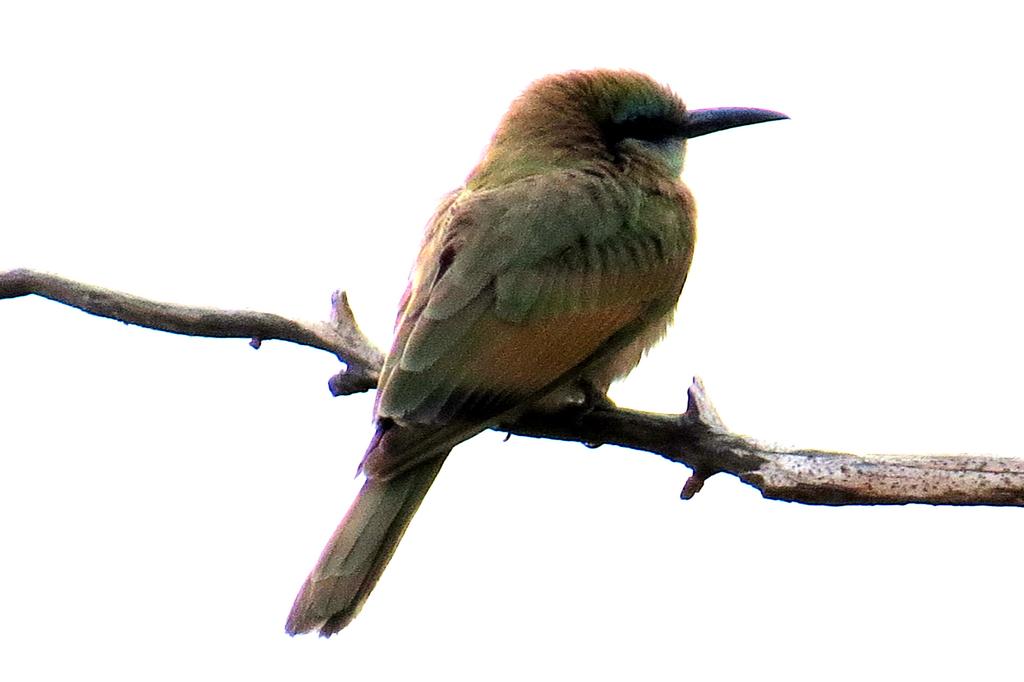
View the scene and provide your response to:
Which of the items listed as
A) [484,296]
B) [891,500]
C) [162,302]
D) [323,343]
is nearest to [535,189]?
[484,296]

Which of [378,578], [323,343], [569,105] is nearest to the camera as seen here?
[378,578]

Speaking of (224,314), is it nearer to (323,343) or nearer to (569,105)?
(323,343)

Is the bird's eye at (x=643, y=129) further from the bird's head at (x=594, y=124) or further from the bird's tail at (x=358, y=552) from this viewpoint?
the bird's tail at (x=358, y=552)

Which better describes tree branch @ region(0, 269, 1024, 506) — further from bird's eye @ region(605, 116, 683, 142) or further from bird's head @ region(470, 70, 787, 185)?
bird's eye @ region(605, 116, 683, 142)

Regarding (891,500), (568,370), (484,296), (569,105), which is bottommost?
(891,500)

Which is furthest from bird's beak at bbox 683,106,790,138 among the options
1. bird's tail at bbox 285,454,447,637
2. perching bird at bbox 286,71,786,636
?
bird's tail at bbox 285,454,447,637

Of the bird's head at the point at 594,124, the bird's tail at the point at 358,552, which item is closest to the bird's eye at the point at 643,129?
the bird's head at the point at 594,124
